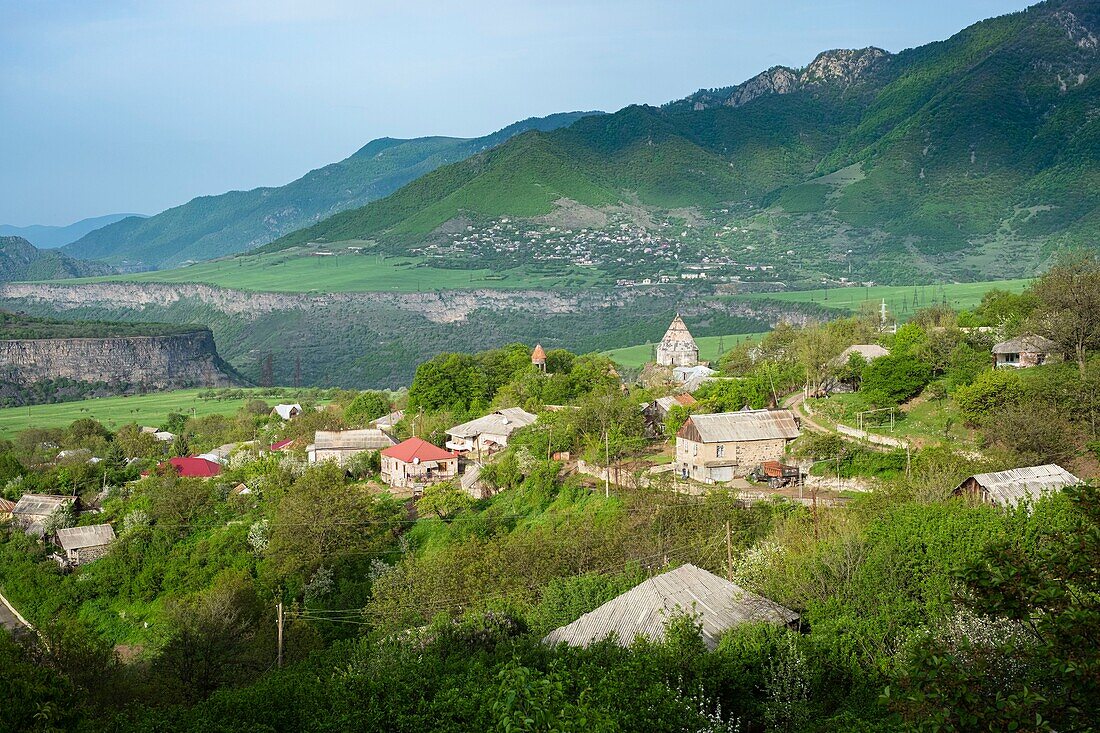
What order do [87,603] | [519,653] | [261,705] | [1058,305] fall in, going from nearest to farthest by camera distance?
[261,705] < [519,653] < [87,603] < [1058,305]

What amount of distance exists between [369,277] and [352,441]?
125 meters

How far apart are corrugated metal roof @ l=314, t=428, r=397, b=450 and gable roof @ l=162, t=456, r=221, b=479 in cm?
580

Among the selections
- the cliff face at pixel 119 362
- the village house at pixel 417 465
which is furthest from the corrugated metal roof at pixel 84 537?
the cliff face at pixel 119 362

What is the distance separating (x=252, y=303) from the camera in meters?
168

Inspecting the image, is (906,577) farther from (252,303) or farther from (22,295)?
(22,295)

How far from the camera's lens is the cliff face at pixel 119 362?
11550cm

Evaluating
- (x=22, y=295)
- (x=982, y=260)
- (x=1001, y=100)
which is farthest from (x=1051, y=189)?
(x=22, y=295)

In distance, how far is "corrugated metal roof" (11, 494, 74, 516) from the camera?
138 ft

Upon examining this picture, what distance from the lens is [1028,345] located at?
3884cm

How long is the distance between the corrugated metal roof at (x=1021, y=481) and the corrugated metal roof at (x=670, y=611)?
8.56 meters

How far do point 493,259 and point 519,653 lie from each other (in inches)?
6619

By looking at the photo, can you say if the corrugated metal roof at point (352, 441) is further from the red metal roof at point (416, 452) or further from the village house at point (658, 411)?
the village house at point (658, 411)

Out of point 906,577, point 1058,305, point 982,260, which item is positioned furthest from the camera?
point 982,260

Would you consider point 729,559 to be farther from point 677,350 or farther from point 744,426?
point 677,350
